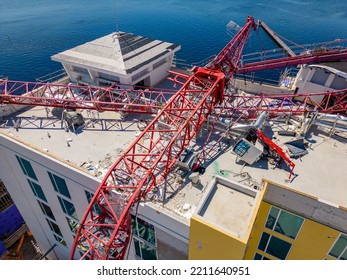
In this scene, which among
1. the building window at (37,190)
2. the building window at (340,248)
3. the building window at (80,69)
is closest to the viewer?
the building window at (340,248)

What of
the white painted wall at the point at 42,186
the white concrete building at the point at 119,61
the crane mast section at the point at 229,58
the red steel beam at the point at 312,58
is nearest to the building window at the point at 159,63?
the white concrete building at the point at 119,61

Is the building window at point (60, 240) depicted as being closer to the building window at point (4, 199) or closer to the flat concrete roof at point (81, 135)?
the building window at point (4, 199)

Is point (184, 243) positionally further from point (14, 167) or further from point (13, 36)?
point (13, 36)

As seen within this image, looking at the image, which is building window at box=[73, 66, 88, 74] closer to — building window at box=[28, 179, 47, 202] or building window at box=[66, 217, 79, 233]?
building window at box=[28, 179, 47, 202]

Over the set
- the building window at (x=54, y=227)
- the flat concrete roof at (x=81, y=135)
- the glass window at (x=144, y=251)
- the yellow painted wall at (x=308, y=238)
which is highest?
the flat concrete roof at (x=81, y=135)

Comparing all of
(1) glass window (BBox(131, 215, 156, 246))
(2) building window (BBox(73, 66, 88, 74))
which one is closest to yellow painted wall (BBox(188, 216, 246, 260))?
(1) glass window (BBox(131, 215, 156, 246))
